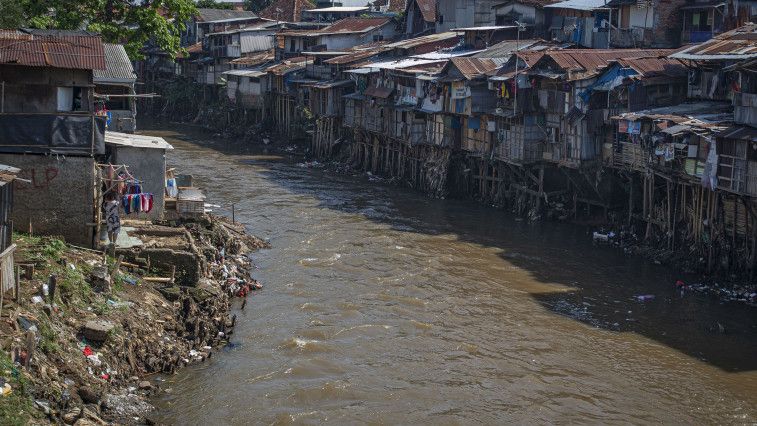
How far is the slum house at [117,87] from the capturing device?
102 feet

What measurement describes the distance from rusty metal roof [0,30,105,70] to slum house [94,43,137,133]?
6244 mm

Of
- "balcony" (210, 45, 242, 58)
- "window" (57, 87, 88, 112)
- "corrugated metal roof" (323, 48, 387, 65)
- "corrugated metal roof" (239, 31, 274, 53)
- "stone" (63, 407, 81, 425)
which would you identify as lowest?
"stone" (63, 407, 81, 425)

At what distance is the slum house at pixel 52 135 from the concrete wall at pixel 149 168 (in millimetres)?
4127

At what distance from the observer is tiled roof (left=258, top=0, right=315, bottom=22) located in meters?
72.7

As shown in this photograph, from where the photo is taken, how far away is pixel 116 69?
31.8 metres

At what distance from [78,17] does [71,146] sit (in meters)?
9.26

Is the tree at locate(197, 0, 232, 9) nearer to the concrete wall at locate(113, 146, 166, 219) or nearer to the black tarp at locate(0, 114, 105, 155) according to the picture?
the concrete wall at locate(113, 146, 166, 219)

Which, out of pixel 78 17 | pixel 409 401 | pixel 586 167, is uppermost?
pixel 78 17

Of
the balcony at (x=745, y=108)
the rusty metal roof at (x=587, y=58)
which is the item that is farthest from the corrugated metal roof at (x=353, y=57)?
the balcony at (x=745, y=108)

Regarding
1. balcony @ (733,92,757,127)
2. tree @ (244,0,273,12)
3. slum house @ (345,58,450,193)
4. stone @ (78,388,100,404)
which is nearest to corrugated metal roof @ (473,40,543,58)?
slum house @ (345,58,450,193)

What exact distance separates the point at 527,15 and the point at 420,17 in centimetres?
995

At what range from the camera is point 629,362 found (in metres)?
23.9

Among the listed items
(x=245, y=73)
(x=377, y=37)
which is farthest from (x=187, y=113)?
(x=377, y=37)

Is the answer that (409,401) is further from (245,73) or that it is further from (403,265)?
(245,73)
